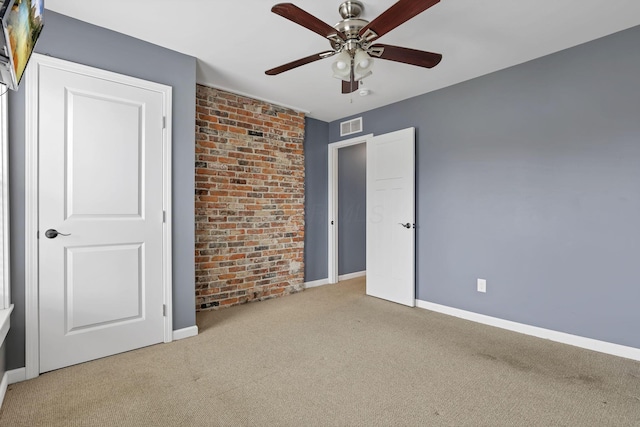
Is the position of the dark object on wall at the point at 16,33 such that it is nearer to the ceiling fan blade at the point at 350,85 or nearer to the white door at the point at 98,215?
the white door at the point at 98,215

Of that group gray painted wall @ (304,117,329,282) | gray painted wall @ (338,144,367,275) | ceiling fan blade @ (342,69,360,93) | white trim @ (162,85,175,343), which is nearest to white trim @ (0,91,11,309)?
white trim @ (162,85,175,343)

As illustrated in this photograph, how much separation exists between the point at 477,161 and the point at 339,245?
7.90ft

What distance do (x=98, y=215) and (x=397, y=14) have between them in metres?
2.47

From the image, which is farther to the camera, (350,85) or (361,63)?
(350,85)

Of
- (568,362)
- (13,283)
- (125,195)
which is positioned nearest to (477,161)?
(568,362)

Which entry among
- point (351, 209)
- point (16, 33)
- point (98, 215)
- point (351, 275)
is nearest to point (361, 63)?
point (16, 33)

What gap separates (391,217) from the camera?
3949mm

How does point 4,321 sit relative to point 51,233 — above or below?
below

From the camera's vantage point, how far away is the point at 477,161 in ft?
10.6

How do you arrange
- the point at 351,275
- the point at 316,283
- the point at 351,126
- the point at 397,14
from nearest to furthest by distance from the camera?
the point at 397,14 < the point at 351,126 < the point at 316,283 < the point at 351,275

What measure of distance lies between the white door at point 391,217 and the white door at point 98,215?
2.55 m

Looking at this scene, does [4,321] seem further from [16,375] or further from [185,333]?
[185,333]

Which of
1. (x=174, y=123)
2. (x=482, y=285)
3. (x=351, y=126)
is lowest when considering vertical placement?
(x=482, y=285)

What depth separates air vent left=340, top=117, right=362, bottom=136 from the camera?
442 cm
